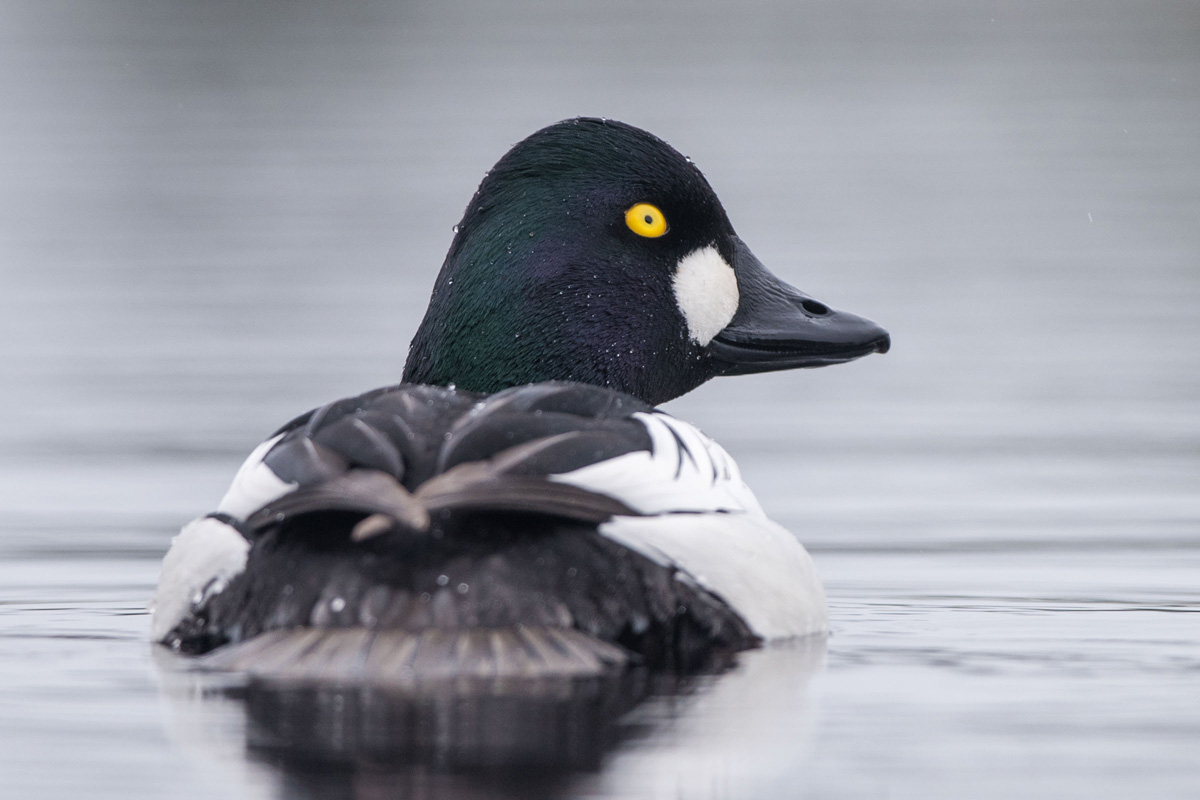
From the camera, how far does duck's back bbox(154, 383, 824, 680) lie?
14.5 feet

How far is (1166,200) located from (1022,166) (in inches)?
127

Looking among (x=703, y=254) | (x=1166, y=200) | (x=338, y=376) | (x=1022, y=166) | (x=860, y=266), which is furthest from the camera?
(x=1022, y=166)

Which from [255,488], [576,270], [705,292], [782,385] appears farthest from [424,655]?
[782,385]

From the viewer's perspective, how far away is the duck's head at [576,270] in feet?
20.8

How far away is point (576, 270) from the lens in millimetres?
6410

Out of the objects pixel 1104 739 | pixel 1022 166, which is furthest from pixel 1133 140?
pixel 1104 739

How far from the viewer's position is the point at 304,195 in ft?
63.5

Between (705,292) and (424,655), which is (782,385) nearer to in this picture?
(705,292)

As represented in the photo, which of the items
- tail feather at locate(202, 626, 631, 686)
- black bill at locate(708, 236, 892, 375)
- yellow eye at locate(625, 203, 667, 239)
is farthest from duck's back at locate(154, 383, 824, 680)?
black bill at locate(708, 236, 892, 375)

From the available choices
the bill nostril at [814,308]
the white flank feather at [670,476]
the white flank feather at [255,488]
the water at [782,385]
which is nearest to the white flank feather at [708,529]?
the white flank feather at [670,476]

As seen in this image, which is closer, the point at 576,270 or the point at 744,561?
Result: the point at 744,561

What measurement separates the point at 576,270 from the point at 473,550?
2021mm

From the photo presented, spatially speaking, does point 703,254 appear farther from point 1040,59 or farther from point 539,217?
point 1040,59

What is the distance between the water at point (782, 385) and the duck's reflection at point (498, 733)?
0.06ft
